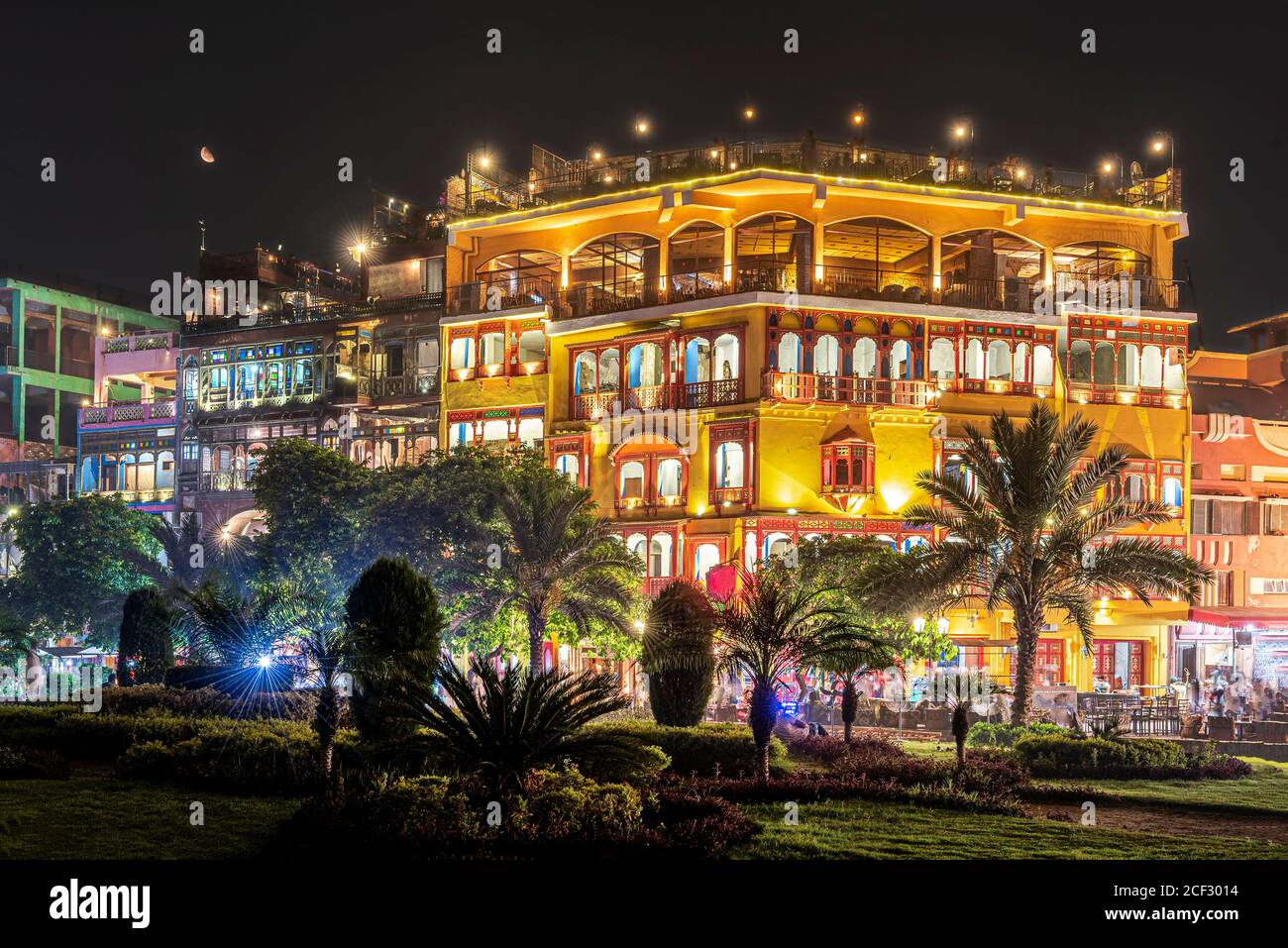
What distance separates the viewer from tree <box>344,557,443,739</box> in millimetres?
20250

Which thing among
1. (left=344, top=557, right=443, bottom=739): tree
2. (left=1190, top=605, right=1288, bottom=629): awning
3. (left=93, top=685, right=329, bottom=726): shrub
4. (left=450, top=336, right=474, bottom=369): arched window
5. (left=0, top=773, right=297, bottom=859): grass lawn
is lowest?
(left=0, top=773, right=297, bottom=859): grass lawn

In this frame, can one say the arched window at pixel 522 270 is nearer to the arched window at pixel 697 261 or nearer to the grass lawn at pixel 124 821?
the arched window at pixel 697 261

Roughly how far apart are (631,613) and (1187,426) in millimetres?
28266

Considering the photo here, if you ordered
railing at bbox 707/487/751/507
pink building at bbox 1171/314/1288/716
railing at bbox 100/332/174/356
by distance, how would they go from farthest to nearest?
1. railing at bbox 100/332/174/356
2. pink building at bbox 1171/314/1288/716
3. railing at bbox 707/487/751/507

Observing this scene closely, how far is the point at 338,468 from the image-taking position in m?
46.1

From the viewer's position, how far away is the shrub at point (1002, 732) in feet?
92.1

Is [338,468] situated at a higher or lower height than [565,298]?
lower

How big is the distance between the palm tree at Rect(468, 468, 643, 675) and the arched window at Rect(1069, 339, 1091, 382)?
24.8 metres

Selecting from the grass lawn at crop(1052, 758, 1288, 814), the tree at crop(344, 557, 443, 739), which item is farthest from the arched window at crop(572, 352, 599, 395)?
the tree at crop(344, 557, 443, 739)

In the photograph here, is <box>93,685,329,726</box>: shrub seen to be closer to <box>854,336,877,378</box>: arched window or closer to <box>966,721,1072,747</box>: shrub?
<box>966,721,1072,747</box>: shrub
